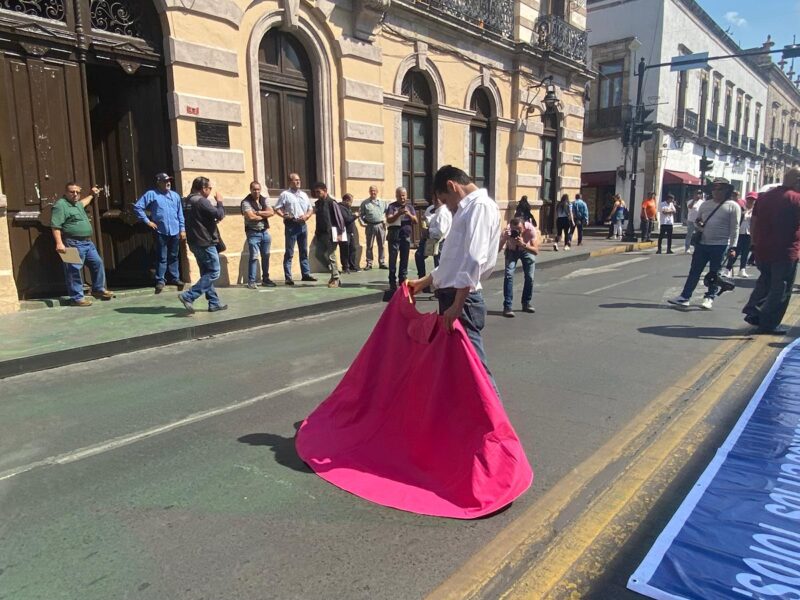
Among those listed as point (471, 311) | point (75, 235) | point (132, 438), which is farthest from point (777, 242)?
point (75, 235)

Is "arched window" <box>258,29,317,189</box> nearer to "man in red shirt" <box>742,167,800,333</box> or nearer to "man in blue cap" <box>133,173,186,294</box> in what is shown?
"man in blue cap" <box>133,173,186,294</box>

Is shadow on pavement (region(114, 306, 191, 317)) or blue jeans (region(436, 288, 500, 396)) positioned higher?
blue jeans (region(436, 288, 500, 396))

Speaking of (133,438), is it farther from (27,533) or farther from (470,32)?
(470,32)

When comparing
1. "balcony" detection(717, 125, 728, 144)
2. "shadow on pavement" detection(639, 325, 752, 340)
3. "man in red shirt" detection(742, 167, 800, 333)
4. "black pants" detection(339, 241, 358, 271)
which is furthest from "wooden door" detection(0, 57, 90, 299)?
"balcony" detection(717, 125, 728, 144)

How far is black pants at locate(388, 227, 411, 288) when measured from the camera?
10445 mm

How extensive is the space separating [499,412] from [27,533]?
8.47 ft

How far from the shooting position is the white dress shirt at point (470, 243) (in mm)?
3514

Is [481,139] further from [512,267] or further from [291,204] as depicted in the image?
[512,267]

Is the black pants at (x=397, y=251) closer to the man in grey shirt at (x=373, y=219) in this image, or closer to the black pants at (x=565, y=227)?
the man in grey shirt at (x=373, y=219)

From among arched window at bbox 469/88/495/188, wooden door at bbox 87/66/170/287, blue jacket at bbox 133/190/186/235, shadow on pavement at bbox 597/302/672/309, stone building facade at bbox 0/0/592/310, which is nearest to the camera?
stone building facade at bbox 0/0/592/310

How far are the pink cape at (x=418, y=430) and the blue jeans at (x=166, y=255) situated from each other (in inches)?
264

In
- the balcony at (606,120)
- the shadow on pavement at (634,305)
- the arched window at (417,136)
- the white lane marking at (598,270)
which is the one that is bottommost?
the shadow on pavement at (634,305)

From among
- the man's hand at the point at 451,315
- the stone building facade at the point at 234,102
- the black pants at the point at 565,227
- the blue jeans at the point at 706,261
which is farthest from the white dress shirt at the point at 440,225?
the black pants at the point at 565,227

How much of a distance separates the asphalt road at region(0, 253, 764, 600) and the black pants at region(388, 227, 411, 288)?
318 centimetres
